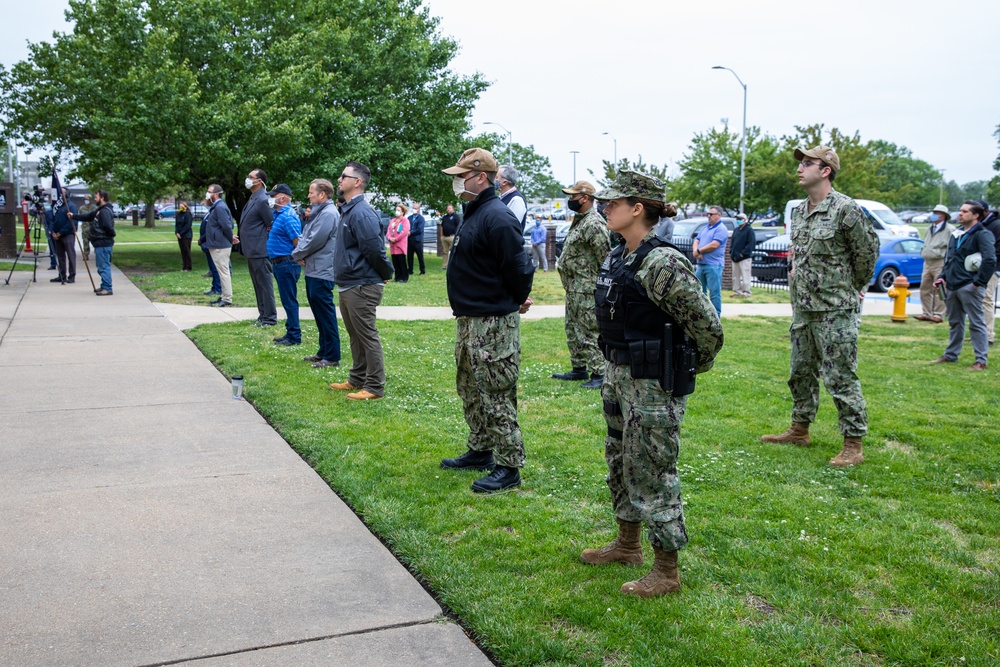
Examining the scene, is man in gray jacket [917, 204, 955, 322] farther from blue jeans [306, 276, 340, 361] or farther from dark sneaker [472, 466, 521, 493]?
dark sneaker [472, 466, 521, 493]

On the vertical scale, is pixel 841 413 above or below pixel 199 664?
above

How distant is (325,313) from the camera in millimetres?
8852

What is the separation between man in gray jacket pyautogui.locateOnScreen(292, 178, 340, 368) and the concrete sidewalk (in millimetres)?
1419

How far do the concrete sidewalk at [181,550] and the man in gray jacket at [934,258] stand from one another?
10390 millimetres

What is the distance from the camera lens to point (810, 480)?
18.4 feet

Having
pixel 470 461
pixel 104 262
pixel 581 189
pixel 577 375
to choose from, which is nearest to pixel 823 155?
pixel 581 189

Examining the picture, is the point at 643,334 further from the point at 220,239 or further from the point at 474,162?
the point at 220,239

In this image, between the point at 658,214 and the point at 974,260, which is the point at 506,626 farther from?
the point at 974,260

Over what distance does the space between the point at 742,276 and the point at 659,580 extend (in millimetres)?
15192

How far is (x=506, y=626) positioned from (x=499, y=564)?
2.11 feet

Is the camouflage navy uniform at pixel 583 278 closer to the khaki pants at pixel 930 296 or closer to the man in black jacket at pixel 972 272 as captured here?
the man in black jacket at pixel 972 272

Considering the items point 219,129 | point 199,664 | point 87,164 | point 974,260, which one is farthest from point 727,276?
point 199,664

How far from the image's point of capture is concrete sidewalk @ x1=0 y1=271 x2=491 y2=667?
135 inches

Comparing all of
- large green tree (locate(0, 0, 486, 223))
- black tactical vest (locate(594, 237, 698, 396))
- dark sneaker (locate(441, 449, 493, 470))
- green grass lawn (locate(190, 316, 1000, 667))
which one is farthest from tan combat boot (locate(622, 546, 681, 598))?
large green tree (locate(0, 0, 486, 223))
